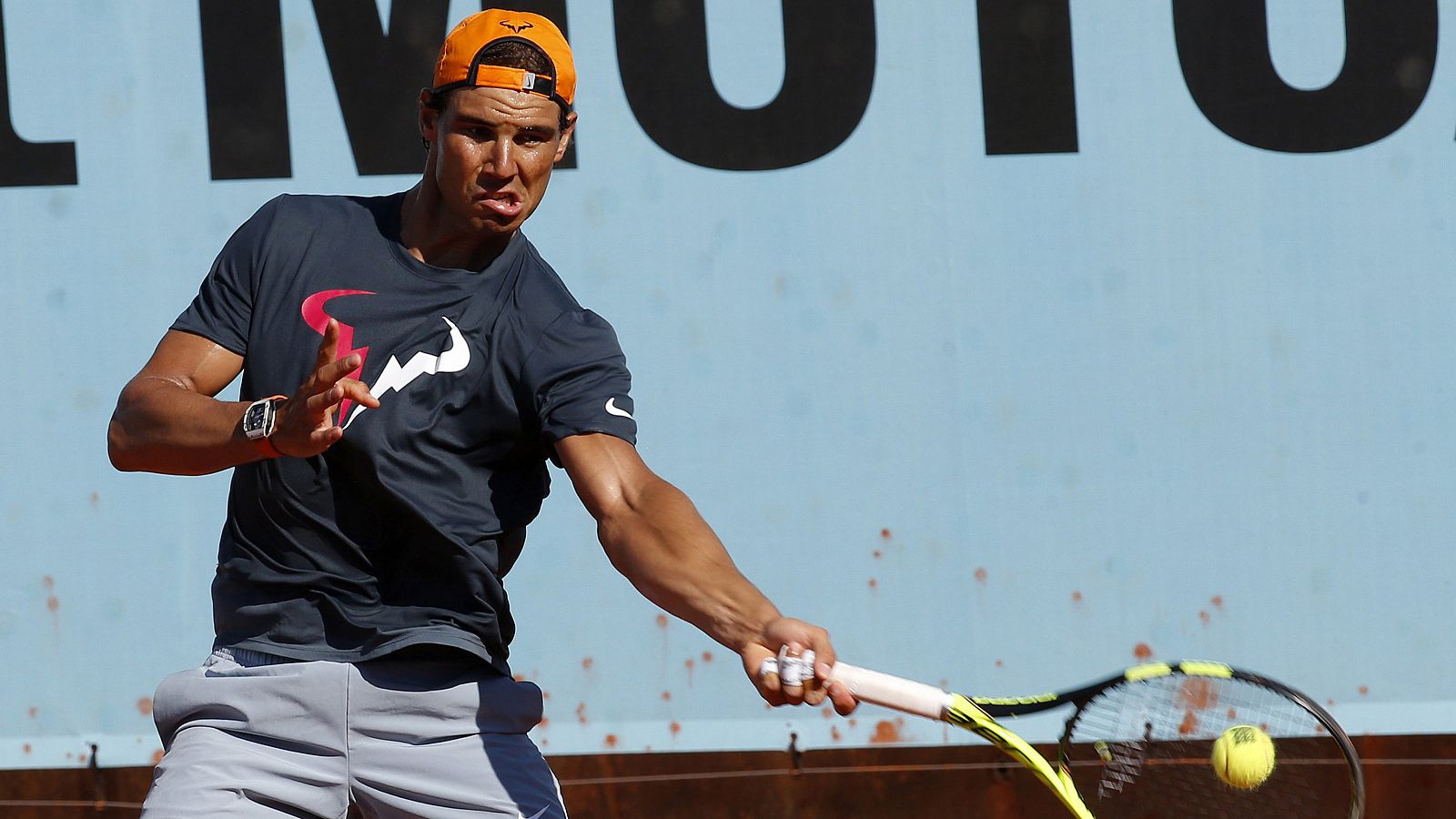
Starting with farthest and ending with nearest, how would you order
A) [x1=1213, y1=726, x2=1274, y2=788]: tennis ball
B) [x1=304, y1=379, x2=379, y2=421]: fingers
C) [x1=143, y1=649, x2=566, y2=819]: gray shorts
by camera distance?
[x1=1213, y1=726, x2=1274, y2=788]: tennis ball, [x1=143, y1=649, x2=566, y2=819]: gray shorts, [x1=304, y1=379, x2=379, y2=421]: fingers

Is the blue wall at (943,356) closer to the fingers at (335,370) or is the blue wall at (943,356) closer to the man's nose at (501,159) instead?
the man's nose at (501,159)

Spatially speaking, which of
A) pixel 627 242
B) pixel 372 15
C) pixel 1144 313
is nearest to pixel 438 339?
pixel 627 242

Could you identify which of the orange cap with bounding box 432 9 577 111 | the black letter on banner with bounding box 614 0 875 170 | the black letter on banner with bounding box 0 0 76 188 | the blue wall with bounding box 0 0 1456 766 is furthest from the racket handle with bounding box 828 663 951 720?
the black letter on banner with bounding box 0 0 76 188

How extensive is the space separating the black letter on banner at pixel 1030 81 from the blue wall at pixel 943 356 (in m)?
0.04

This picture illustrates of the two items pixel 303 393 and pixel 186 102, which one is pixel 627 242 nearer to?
pixel 186 102

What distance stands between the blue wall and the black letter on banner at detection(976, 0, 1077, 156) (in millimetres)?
35

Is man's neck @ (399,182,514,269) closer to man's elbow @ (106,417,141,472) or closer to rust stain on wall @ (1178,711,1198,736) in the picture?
man's elbow @ (106,417,141,472)

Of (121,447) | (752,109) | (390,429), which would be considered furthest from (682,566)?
(752,109)

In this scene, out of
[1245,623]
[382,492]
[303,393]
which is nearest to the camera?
[303,393]

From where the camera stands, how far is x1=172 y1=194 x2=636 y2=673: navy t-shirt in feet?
6.98

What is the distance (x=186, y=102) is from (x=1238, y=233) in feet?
8.32

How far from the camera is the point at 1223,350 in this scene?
345cm

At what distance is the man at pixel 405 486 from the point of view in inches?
82.8

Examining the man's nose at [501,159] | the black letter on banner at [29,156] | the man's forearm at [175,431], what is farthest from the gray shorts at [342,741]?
the black letter on banner at [29,156]
